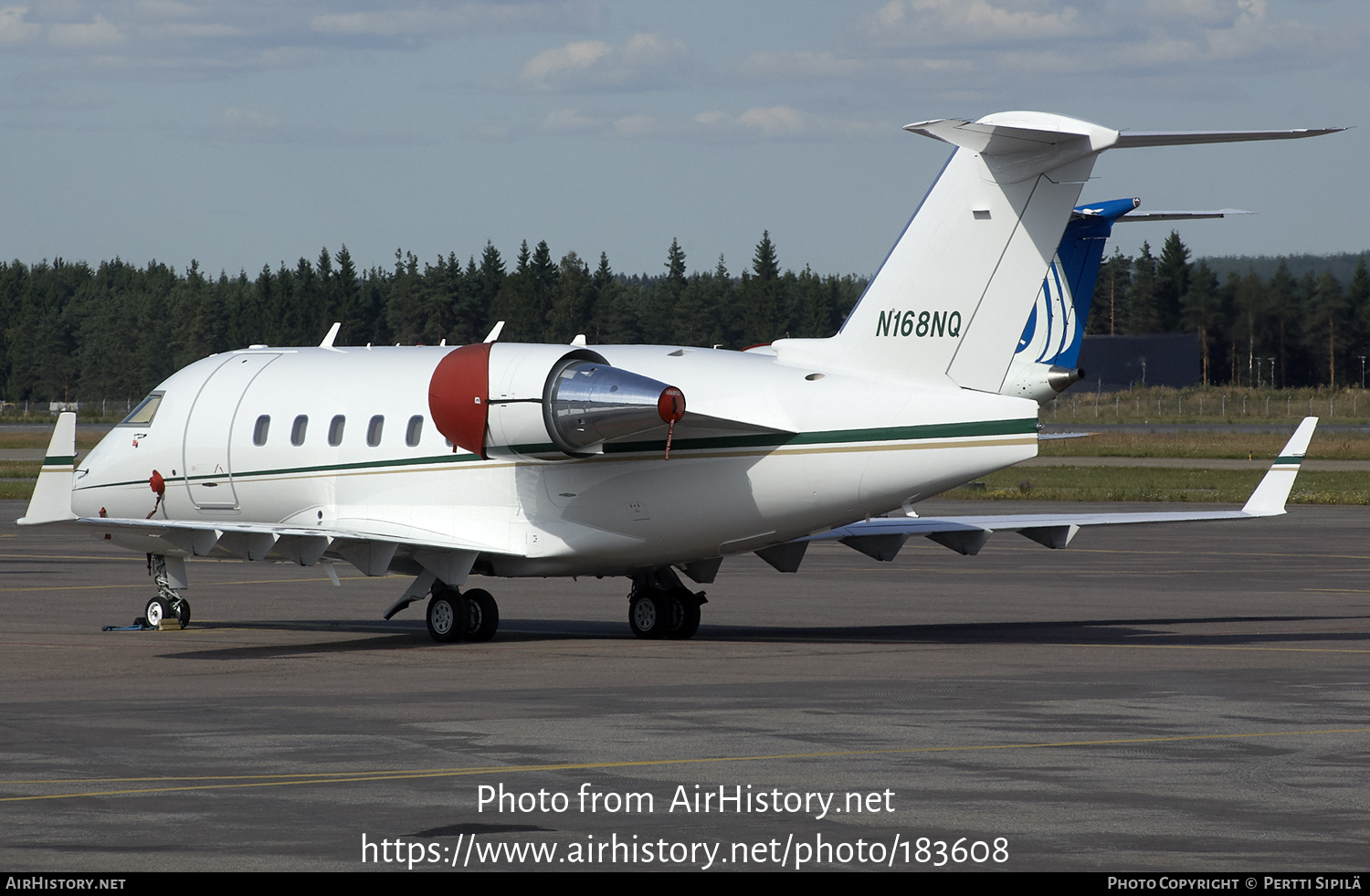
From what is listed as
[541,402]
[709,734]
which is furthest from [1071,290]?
[709,734]

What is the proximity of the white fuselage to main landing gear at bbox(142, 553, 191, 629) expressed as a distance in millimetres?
1037

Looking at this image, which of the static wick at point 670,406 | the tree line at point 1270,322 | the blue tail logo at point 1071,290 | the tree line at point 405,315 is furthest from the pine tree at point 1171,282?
the static wick at point 670,406

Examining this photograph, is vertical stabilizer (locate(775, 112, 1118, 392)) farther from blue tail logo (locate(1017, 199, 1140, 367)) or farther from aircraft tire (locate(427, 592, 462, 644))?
blue tail logo (locate(1017, 199, 1140, 367))

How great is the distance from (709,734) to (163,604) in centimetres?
1202

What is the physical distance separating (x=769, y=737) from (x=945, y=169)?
861 centimetres

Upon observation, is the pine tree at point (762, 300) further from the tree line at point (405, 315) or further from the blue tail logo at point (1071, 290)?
the blue tail logo at point (1071, 290)

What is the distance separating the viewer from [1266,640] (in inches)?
874

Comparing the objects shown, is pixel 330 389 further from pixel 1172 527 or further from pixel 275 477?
pixel 1172 527

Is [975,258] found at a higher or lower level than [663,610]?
higher

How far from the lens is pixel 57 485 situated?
20.8 meters

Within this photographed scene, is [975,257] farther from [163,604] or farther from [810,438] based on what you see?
[163,604]

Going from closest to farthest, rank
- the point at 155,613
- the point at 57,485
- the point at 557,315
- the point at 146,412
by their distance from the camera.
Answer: the point at 57,485 < the point at 155,613 < the point at 146,412 < the point at 557,315

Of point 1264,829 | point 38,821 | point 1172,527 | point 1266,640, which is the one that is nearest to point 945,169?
point 1266,640

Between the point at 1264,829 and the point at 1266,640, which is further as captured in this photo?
the point at 1266,640
